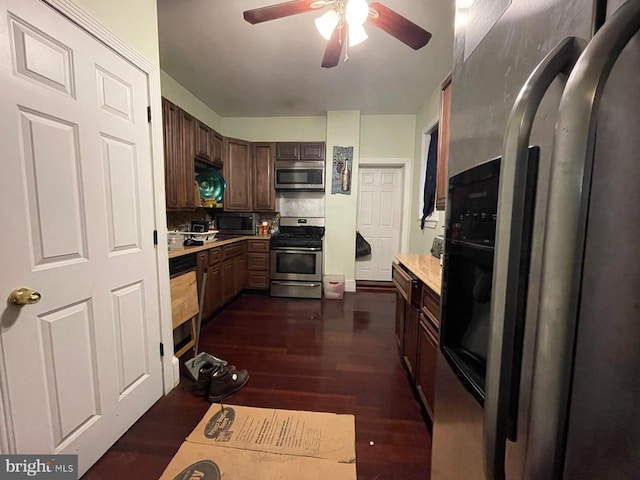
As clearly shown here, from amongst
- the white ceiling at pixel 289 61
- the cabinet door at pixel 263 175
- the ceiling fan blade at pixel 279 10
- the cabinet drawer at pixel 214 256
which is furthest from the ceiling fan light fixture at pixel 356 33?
the cabinet door at pixel 263 175

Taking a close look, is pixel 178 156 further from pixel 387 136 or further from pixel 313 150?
pixel 387 136

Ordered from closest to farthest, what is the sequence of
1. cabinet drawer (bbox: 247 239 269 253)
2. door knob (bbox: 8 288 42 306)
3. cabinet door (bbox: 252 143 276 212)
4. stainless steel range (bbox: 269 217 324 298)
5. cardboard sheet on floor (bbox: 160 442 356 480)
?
door knob (bbox: 8 288 42 306), cardboard sheet on floor (bbox: 160 442 356 480), stainless steel range (bbox: 269 217 324 298), cabinet drawer (bbox: 247 239 269 253), cabinet door (bbox: 252 143 276 212)

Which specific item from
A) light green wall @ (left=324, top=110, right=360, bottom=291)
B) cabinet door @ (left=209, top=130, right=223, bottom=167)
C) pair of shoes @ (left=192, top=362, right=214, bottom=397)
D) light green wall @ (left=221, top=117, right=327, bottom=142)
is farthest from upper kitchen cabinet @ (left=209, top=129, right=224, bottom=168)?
pair of shoes @ (left=192, top=362, right=214, bottom=397)

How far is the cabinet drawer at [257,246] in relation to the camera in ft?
12.3

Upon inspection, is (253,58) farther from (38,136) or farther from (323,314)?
(323,314)

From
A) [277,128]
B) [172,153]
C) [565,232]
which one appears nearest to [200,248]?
[172,153]

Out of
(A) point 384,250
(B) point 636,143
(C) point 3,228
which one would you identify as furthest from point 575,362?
(A) point 384,250

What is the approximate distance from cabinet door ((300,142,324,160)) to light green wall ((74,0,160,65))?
7.79 feet

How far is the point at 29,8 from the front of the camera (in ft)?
3.15

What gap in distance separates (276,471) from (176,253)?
165 cm

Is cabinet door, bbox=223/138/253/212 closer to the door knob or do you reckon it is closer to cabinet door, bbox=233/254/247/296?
cabinet door, bbox=233/254/247/296

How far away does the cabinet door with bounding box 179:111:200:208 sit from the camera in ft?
9.18

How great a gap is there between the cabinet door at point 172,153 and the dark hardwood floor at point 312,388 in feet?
4.70

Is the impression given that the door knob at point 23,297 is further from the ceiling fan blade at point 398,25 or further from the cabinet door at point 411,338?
the ceiling fan blade at point 398,25
